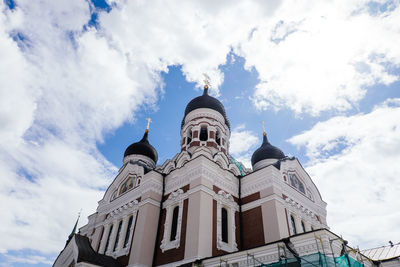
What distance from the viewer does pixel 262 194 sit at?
43.6 ft

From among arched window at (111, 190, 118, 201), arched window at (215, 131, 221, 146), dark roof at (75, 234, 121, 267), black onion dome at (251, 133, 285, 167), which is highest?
arched window at (215, 131, 221, 146)

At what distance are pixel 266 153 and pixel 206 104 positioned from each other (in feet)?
17.5

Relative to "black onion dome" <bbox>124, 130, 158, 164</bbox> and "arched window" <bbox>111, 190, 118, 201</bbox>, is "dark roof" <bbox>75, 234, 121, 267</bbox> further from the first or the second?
"black onion dome" <bbox>124, 130, 158, 164</bbox>

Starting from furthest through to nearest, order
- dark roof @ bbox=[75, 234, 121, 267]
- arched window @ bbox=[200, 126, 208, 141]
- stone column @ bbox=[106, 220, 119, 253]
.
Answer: arched window @ bbox=[200, 126, 208, 141] → stone column @ bbox=[106, 220, 119, 253] → dark roof @ bbox=[75, 234, 121, 267]

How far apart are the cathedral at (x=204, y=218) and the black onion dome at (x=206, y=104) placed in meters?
3.44

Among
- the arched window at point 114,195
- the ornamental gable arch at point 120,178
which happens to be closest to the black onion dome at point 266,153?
the ornamental gable arch at point 120,178

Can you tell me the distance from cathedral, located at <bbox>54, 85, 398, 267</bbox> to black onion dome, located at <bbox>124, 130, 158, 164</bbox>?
4.22 metres

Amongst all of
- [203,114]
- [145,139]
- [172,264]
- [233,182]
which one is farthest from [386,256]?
[145,139]

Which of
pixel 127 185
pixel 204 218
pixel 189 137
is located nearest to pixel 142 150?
pixel 189 137

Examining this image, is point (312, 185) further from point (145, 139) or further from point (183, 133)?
point (145, 139)

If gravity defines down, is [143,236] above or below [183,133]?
below

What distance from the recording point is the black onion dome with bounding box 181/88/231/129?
19672 millimetres

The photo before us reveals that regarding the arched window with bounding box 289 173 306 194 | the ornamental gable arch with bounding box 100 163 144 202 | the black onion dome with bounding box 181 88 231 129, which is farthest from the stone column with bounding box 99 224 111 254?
the arched window with bounding box 289 173 306 194

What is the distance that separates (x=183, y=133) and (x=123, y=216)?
712 cm
